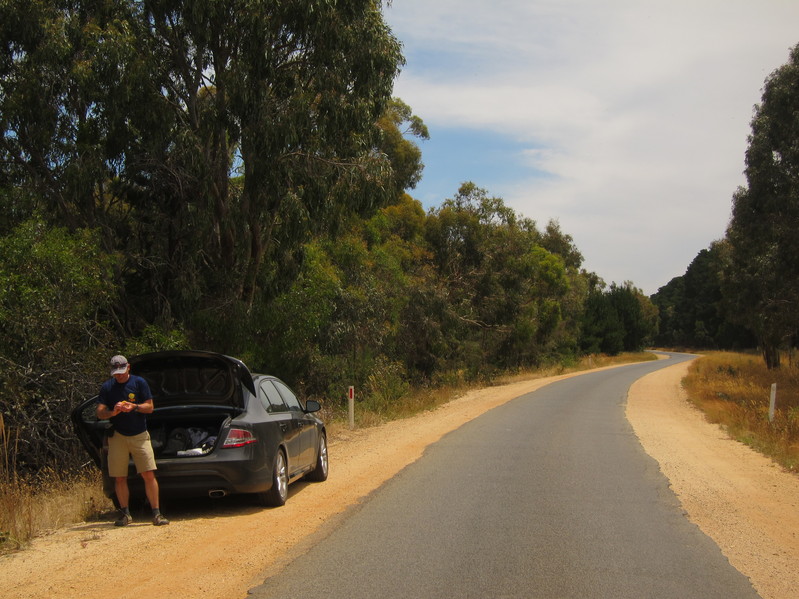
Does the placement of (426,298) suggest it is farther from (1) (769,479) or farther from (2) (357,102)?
(1) (769,479)

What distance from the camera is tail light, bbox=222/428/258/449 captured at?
25.3 ft

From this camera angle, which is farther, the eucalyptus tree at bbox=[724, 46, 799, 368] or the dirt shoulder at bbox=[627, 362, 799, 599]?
the eucalyptus tree at bbox=[724, 46, 799, 368]

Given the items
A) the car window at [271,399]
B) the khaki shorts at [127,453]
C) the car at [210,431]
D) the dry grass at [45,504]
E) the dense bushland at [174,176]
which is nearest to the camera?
the dry grass at [45,504]

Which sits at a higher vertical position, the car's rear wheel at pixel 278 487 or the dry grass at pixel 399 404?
the car's rear wheel at pixel 278 487

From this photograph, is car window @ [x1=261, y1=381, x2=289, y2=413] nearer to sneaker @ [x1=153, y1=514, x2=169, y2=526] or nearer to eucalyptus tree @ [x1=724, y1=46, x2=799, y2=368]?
sneaker @ [x1=153, y1=514, x2=169, y2=526]

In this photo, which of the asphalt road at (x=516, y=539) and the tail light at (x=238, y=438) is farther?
the tail light at (x=238, y=438)

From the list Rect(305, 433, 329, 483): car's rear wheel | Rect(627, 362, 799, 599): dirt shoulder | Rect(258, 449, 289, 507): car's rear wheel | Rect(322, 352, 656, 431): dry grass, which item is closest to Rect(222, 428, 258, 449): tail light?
Rect(258, 449, 289, 507): car's rear wheel

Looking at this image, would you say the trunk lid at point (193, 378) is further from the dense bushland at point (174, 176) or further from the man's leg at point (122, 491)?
the dense bushland at point (174, 176)

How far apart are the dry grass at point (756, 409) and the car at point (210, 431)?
8.45 metres

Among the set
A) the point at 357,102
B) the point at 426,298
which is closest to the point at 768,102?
the point at 426,298

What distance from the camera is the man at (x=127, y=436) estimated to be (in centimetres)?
729

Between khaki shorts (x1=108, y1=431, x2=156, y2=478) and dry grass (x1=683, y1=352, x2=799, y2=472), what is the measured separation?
9.90 metres

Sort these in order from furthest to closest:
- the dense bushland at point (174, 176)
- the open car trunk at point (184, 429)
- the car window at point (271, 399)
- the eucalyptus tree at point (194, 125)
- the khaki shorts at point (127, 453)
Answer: the eucalyptus tree at point (194, 125), the dense bushland at point (174, 176), the car window at point (271, 399), the open car trunk at point (184, 429), the khaki shorts at point (127, 453)

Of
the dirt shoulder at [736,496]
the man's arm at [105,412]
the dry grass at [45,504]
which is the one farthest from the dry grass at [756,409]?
the dry grass at [45,504]
